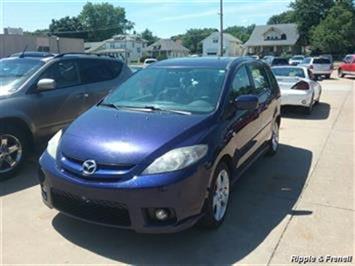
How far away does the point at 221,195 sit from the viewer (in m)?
4.21

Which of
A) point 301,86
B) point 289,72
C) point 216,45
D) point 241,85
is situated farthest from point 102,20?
point 241,85

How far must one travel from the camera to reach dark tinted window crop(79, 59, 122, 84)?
708 centimetres

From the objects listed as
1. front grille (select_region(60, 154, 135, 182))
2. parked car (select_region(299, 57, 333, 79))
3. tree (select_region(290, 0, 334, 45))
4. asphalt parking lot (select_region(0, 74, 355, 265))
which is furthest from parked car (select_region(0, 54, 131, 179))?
tree (select_region(290, 0, 334, 45))

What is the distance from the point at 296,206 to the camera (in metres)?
4.82

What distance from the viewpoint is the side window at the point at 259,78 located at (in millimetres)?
5781

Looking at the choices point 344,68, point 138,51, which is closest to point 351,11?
point 344,68

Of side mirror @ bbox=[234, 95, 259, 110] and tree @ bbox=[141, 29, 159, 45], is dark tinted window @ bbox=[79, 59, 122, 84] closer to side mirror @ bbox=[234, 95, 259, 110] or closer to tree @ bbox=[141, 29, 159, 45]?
side mirror @ bbox=[234, 95, 259, 110]

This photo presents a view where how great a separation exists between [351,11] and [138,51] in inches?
2024

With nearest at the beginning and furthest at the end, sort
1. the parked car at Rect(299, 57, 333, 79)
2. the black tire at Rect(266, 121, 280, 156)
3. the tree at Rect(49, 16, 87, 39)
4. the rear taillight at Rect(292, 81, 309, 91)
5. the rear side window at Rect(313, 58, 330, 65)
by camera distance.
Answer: the black tire at Rect(266, 121, 280, 156) → the rear taillight at Rect(292, 81, 309, 91) → the parked car at Rect(299, 57, 333, 79) → the rear side window at Rect(313, 58, 330, 65) → the tree at Rect(49, 16, 87, 39)

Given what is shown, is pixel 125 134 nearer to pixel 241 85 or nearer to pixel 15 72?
pixel 241 85

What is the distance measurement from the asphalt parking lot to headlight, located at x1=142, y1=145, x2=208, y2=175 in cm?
80

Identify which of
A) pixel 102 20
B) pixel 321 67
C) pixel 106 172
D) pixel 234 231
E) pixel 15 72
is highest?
pixel 102 20

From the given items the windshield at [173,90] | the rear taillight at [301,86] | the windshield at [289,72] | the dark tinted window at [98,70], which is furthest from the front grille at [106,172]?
the windshield at [289,72]

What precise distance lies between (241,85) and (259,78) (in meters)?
1.07
